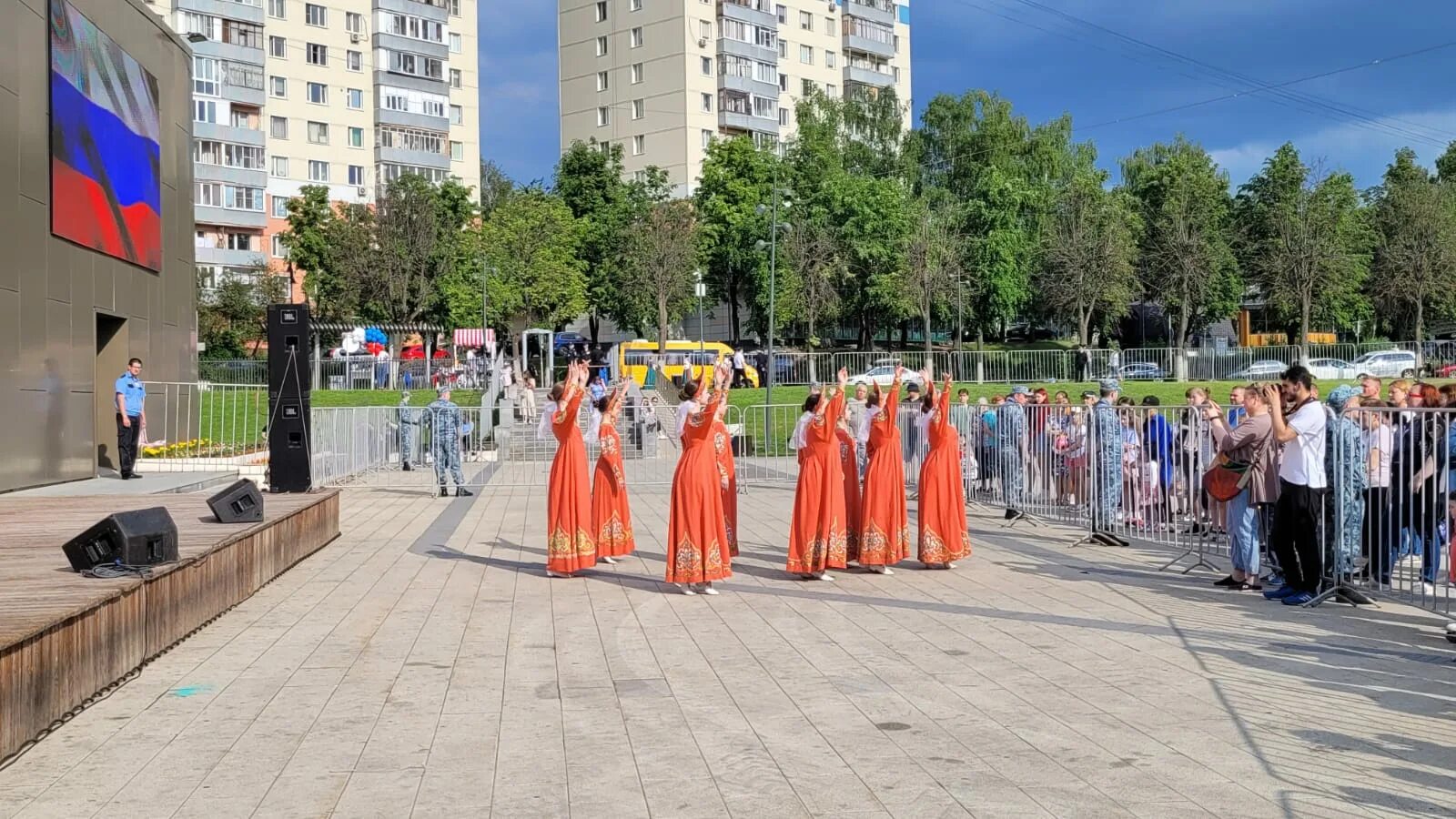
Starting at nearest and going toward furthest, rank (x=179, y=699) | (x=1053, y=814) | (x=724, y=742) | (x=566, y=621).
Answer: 1. (x=1053, y=814)
2. (x=724, y=742)
3. (x=179, y=699)
4. (x=566, y=621)

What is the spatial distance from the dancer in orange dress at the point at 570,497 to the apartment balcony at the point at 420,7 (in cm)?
6524

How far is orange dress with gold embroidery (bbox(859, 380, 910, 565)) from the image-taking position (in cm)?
1238

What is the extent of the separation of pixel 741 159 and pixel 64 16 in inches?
1790

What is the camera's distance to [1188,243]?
6281cm

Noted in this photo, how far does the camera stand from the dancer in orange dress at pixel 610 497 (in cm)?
1281

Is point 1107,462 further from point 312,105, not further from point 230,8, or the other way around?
point 312,105

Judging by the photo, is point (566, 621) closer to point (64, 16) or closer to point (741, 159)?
point (64, 16)

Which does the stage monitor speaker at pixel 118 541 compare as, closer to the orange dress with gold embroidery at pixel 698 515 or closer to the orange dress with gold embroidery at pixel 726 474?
the orange dress with gold embroidery at pixel 698 515

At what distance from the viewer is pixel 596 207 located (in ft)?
215

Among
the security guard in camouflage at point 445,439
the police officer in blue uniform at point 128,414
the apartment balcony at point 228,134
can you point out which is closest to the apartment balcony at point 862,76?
the apartment balcony at point 228,134

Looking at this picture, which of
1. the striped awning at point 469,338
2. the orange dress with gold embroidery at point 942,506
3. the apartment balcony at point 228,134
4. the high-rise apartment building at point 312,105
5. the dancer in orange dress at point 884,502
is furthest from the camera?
the high-rise apartment building at point 312,105

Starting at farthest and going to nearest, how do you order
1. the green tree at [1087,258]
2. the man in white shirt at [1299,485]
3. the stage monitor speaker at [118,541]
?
the green tree at [1087,258] → the man in white shirt at [1299,485] → the stage monitor speaker at [118,541]

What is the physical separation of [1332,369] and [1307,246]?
41.3 feet

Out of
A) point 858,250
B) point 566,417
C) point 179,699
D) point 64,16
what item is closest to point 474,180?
point 858,250
